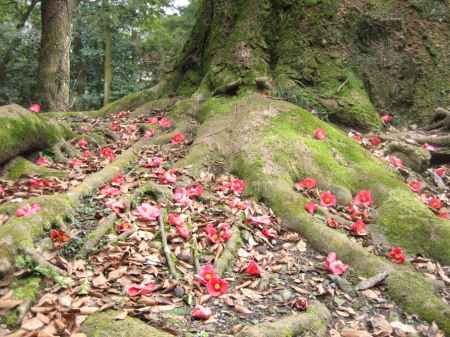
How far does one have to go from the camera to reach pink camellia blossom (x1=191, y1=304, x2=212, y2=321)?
2.60m

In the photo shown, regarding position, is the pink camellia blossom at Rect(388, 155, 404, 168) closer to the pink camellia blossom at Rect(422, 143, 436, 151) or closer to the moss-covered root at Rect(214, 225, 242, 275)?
the pink camellia blossom at Rect(422, 143, 436, 151)

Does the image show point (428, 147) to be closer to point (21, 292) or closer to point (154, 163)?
point (154, 163)

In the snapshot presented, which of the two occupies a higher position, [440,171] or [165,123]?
[165,123]

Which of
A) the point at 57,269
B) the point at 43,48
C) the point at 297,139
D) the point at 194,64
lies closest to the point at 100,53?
the point at 43,48

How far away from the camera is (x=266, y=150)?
14.8ft

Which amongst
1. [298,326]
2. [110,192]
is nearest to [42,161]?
[110,192]

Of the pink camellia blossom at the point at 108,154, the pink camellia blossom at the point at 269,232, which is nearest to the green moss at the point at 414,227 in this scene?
the pink camellia blossom at the point at 269,232

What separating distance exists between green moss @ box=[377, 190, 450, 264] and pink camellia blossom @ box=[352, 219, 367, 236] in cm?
26

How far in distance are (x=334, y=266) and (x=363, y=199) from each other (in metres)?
1.22

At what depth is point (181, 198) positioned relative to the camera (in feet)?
12.6

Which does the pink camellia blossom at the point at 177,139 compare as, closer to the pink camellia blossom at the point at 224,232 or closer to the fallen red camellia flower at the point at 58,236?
the pink camellia blossom at the point at 224,232

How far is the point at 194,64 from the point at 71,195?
416 cm

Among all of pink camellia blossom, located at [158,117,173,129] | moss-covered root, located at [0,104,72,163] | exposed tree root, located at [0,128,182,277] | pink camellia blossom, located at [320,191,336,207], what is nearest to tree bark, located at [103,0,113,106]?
pink camellia blossom, located at [158,117,173,129]

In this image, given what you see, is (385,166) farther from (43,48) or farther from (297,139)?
(43,48)
